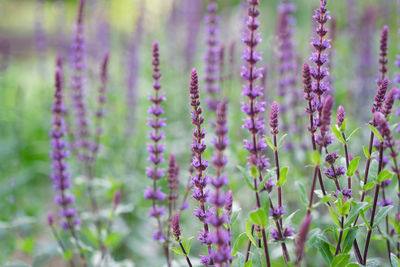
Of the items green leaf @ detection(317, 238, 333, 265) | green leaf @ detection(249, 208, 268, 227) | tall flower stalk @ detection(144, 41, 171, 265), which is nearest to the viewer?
green leaf @ detection(249, 208, 268, 227)

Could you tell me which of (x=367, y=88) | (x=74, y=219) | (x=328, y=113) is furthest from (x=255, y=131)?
(x=367, y=88)

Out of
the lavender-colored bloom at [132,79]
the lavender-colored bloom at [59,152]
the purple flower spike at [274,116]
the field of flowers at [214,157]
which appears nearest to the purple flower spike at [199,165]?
the field of flowers at [214,157]

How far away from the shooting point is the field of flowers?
1953mm

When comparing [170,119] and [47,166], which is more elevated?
[170,119]

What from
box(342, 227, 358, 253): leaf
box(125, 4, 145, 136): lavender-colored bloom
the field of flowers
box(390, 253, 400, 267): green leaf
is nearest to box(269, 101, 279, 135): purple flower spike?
the field of flowers

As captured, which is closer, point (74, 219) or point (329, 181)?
point (329, 181)

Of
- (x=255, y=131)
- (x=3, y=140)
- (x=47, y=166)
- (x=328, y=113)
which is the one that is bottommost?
(x=47, y=166)

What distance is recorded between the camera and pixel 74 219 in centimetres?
345

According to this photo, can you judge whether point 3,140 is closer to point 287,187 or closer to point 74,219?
point 74,219

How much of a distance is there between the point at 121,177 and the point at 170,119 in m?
2.10

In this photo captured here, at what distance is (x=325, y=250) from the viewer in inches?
83.0

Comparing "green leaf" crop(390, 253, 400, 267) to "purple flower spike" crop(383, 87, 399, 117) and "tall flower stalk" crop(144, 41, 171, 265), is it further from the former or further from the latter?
"tall flower stalk" crop(144, 41, 171, 265)

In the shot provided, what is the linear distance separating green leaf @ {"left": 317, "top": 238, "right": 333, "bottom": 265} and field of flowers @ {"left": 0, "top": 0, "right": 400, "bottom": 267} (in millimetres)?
14

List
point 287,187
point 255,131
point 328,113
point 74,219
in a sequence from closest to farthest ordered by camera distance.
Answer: point 328,113 < point 255,131 < point 74,219 < point 287,187
